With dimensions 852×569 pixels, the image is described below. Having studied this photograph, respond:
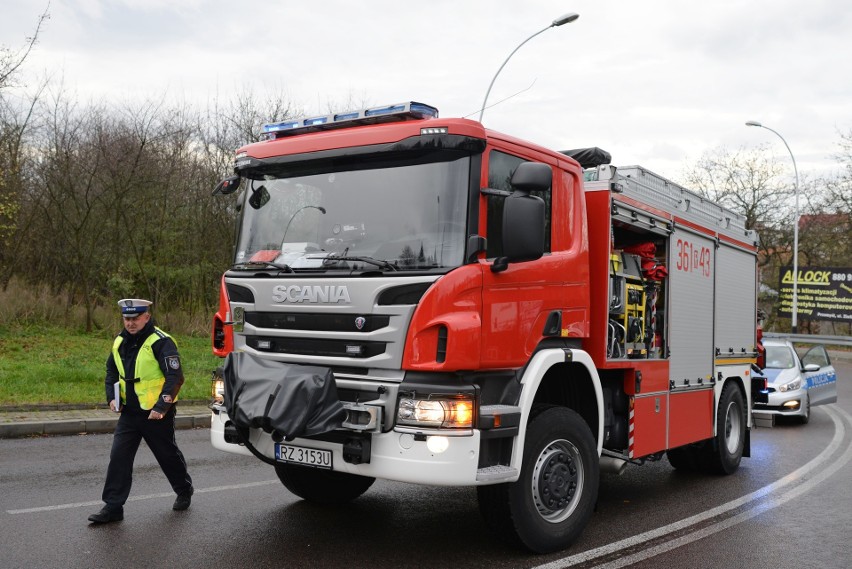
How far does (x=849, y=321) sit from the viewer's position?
3775 centimetres

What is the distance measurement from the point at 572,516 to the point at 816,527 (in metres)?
2.23

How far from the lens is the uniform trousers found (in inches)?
232

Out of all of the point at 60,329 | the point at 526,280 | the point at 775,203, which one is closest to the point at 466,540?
the point at 526,280

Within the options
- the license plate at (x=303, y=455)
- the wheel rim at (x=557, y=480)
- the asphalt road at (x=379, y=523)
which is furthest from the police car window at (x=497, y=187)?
the asphalt road at (x=379, y=523)

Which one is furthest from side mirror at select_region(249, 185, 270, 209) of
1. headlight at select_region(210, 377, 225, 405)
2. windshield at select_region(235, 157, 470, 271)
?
headlight at select_region(210, 377, 225, 405)

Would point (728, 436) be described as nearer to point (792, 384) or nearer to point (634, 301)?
point (634, 301)

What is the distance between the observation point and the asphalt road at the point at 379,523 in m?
5.16

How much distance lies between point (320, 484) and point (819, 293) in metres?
37.3

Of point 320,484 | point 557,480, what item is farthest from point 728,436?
point 320,484

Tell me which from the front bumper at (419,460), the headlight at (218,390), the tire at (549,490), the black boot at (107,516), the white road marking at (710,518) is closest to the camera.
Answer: the front bumper at (419,460)

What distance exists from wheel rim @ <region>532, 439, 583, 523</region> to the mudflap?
1.40m

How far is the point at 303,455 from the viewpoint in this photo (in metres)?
5.08

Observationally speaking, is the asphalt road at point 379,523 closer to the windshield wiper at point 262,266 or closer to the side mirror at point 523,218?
the windshield wiper at point 262,266

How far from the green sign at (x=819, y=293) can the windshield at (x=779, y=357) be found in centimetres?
2577
